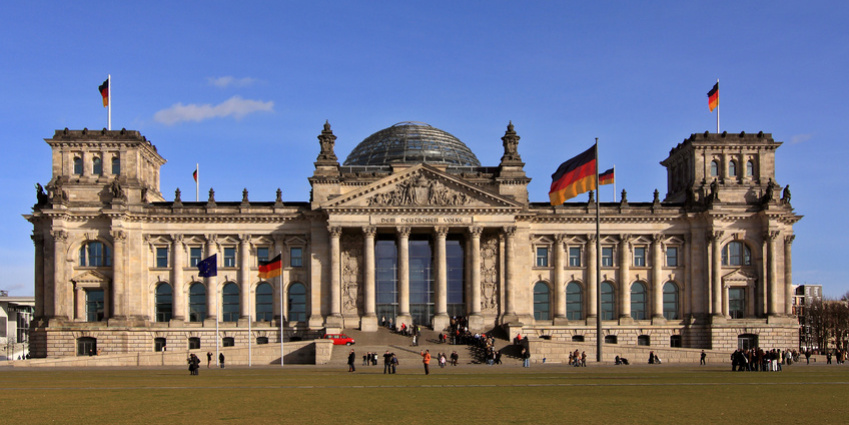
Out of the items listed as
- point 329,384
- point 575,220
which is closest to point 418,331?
point 575,220

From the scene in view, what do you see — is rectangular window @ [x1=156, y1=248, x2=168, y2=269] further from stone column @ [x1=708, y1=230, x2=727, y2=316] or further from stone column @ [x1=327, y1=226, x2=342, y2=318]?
stone column @ [x1=708, y1=230, x2=727, y2=316]

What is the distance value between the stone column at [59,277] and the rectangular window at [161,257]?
27.2ft

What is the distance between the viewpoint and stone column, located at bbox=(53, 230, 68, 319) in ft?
281

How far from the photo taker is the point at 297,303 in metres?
90.6

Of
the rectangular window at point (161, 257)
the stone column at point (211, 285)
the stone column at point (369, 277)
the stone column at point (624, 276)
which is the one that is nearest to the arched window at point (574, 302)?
the stone column at point (624, 276)

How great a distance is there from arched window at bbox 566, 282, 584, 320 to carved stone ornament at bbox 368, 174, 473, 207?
13980mm

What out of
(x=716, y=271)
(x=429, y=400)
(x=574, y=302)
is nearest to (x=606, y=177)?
(x=574, y=302)

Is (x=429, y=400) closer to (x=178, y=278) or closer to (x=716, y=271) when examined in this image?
(x=178, y=278)

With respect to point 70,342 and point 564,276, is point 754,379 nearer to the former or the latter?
point 564,276

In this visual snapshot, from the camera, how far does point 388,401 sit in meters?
33.8

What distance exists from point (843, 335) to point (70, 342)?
334 feet

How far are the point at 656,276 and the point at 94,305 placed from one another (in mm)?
52255

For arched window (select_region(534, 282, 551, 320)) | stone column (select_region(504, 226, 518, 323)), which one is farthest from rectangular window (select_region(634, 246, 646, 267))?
stone column (select_region(504, 226, 518, 323))

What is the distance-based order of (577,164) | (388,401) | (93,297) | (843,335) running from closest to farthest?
(388,401) < (577,164) < (93,297) < (843,335)
